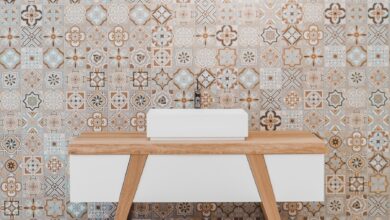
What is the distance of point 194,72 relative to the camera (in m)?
2.75

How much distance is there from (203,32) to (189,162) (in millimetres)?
743

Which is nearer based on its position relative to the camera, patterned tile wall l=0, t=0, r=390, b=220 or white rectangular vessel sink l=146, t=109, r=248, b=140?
white rectangular vessel sink l=146, t=109, r=248, b=140

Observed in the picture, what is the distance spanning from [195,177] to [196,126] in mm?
224

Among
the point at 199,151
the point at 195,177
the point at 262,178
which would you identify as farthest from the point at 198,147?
the point at 262,178

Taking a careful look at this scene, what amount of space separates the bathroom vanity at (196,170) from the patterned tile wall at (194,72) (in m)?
0.42

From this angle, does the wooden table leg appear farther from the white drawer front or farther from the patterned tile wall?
the patterned tile wall

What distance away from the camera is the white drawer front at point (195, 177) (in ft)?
7.64

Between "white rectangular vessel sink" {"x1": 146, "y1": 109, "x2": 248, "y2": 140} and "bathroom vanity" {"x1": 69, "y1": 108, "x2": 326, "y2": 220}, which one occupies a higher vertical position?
"white rectangular vessel sink" {"x1": 146, "y1": 109, "x2": 248, "y2": 140}

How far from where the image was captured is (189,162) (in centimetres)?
234

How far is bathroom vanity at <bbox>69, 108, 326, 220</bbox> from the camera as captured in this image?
2.32m

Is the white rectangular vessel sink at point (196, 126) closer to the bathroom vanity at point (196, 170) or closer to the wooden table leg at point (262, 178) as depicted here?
the bathroom vanity at point (196, 170)

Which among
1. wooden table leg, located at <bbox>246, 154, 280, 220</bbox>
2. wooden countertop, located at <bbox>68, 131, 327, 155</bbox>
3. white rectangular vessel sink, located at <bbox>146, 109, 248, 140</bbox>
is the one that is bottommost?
wooden table leg, located at <bbox>246, 154, 280, 220</bbox>

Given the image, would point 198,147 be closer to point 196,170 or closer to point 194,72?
point 196,170

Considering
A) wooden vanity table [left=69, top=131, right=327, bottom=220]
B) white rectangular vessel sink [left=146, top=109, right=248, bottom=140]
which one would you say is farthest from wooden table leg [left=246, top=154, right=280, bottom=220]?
white rectangular vessel sink [left=146, top=109, right=248, bottom=140]
